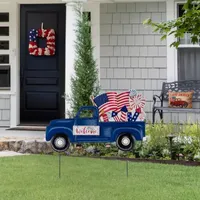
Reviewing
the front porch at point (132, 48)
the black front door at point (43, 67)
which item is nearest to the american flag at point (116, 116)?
the front porch at point (132, 48)

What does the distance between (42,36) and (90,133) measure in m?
4.45

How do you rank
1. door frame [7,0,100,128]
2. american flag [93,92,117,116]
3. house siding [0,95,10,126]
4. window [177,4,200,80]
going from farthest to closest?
house siding [0,95,10,126] < door frame [7,0,100,128] < window [177,4,200,80] < american flag [93,92,117,116]

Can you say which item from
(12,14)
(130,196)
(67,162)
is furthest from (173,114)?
(130,196)

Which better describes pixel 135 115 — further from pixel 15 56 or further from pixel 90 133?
pixel 15 56

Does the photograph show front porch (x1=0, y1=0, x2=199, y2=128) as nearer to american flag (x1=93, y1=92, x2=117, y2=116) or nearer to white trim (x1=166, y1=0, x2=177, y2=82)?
white trim (x1=166, y1=0, x2=177, y2=82)

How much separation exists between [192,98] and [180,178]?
3.21m

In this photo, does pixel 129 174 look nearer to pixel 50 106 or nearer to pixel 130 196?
pixel 130 196

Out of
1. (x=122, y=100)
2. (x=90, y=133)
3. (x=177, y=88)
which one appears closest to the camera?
(x=90, y=133)

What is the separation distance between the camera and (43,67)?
9516 mm

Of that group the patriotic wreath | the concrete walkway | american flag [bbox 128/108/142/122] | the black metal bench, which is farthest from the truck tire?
Answer: the patriotic wreath

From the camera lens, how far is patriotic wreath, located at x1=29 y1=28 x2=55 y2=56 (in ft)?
30.7

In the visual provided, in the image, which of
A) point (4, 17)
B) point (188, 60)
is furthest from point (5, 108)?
point (188, 60)

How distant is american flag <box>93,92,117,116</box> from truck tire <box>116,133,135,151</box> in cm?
55

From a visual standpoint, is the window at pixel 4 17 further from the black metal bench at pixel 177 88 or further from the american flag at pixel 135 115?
the american flag at pixel 135 115
